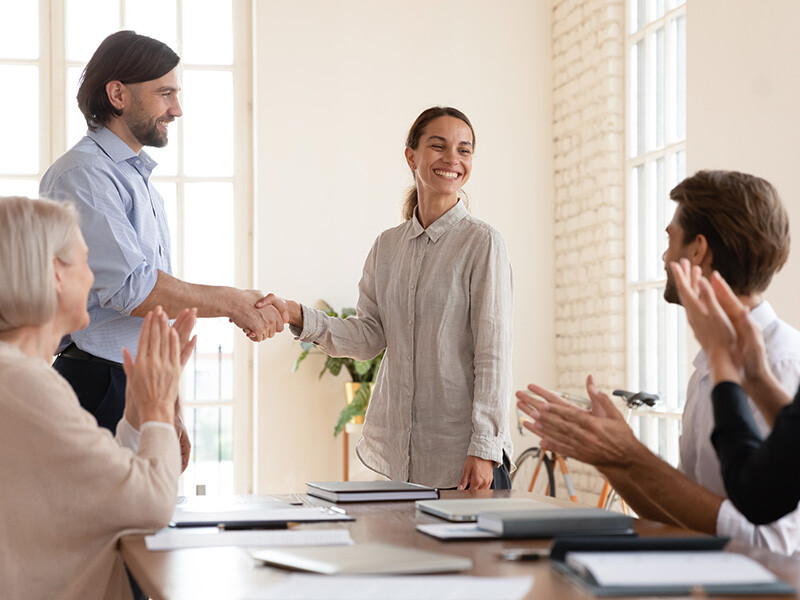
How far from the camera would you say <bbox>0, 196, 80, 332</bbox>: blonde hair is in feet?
5.78

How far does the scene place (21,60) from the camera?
19.7 feet

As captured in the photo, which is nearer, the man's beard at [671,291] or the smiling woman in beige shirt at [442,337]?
the man's beard at [671,291]

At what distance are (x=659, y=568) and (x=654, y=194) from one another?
4.42 m

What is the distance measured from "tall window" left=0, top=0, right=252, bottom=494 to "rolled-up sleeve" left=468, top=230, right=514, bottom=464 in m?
3.61

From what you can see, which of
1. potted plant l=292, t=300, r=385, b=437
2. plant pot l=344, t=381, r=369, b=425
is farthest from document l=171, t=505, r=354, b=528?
plant pot l=344, t=381, r=369, b=425

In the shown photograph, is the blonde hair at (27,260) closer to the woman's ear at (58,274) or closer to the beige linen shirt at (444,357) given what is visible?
the woman's ear at (58,274)

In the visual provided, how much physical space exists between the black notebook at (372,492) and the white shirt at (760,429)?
61 centimetres

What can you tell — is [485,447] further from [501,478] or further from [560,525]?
[560,525]

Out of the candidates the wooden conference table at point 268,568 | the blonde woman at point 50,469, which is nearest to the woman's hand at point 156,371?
the blonde woman at point 50,469

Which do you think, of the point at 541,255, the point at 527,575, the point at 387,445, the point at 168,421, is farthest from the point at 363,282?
the point at 541,255

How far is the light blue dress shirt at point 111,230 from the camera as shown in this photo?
264cm

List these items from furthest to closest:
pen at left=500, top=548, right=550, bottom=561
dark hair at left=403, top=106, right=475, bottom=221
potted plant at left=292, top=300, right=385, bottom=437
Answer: potted plant at left=292, top=300, right=385, bottom=437 < dark hair at left=403, top=106, right=475, bottom=221 < pen at left=500, top=548, right=550, bottom=561

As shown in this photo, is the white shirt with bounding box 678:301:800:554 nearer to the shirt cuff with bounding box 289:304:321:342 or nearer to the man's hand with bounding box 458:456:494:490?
the man's hand with bounding box 458:456:494:490

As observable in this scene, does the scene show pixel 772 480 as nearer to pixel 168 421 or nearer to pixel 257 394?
pixel 168 421
